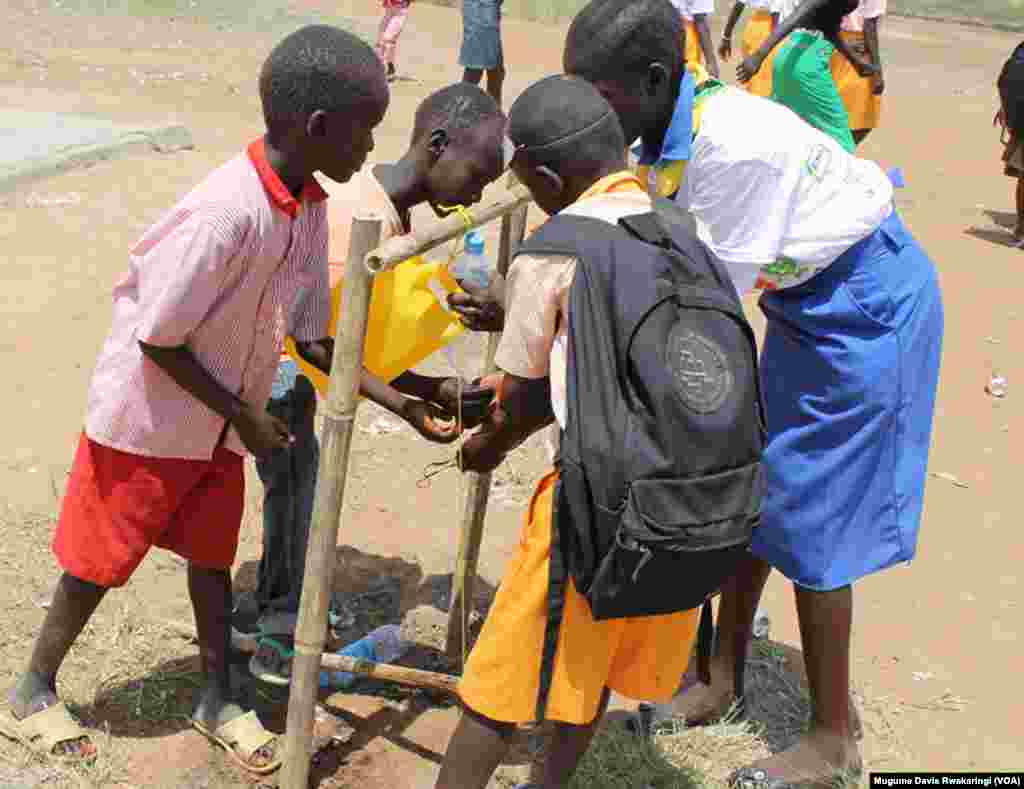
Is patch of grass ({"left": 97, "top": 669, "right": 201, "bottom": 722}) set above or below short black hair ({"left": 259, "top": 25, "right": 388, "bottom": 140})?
below

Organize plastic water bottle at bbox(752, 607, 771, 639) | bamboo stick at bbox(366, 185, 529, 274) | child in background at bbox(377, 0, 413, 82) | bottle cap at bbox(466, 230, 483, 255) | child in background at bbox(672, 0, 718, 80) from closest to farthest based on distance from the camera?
bamboo stick at bbox(366, 185, 529, 274)
bottle cap at bbox(466, 230, 483, 255)
plastic water bottle at bbox(752, 607, 771, 639)
child in background at bbox(672, 0, 718, 80)
child in background at bbox(377, 0, 413, 82)

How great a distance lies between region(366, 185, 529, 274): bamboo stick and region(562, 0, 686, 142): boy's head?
0.93 feet

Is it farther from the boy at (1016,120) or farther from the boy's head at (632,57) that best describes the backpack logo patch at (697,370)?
the boy at (1016,120)

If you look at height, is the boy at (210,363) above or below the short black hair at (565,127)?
below

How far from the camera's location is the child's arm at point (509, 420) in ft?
8.04

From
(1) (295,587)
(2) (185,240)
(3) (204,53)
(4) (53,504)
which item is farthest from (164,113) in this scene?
(2) (185,240)

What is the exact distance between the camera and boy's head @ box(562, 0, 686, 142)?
268 centimetres

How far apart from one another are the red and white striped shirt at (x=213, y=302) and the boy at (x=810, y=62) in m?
4.05

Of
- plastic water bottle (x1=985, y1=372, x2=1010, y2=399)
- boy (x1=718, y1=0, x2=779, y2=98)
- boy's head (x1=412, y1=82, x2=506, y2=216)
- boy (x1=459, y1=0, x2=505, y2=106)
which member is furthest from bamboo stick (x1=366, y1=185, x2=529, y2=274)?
boy (x1=459, y1=0, x2=505, y2=106)

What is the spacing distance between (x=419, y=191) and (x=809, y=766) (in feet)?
5.40

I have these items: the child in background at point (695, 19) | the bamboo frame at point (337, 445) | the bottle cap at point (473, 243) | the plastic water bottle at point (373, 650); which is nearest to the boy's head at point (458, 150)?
the bamboo frame at point (337, 445)

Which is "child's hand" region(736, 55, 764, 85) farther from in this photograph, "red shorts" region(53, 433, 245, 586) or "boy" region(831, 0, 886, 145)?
"red shorts" region(53, 433, 245, 586)

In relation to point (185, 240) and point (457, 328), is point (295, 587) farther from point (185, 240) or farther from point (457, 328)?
point (185, 240)

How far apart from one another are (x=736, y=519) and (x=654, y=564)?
0.57 feet
